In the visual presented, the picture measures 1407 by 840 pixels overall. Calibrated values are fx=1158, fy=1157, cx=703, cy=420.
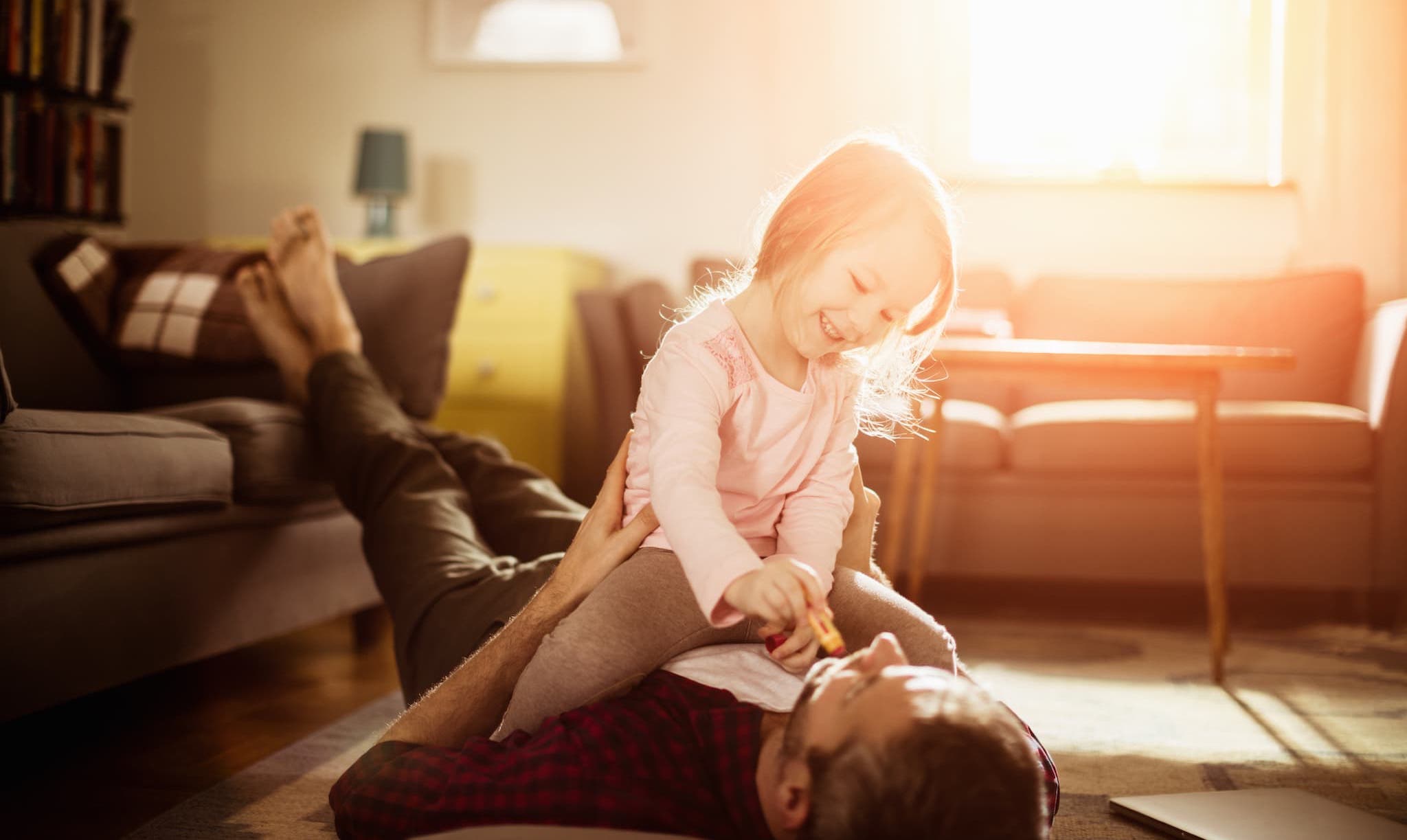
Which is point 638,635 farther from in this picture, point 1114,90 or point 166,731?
point 1114,90

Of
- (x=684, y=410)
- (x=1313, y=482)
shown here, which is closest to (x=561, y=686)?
(x=684, y=410)

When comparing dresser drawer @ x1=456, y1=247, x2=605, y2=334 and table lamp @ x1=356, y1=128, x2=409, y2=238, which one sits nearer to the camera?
dresser drawer @ x1=456, y1=247, x2=605, y2=334

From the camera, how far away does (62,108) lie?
3.61 m

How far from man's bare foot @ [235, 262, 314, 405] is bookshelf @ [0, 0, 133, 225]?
1.72 m

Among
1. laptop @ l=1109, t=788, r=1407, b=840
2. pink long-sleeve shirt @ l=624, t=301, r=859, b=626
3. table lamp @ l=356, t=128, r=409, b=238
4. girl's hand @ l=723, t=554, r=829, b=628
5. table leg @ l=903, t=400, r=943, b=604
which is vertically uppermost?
table lamp @ l=356, t=128, r=409, b=238

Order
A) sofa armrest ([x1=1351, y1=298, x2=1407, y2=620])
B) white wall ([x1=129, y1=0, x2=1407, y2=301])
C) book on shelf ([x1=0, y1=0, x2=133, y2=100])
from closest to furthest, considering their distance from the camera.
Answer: sofa armrest ([x1=1351, y1=298, x2=1407, y2=620])
book on shelf ([x1=0, y1=0, x2=133, y2=100])
white wall ([x1=129, y1=0, x2=1407, y2=301])

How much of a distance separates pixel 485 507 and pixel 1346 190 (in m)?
3.05

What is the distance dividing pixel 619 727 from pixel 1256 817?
0.70 m

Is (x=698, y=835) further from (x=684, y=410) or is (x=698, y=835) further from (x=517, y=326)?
(x=517, y=326)

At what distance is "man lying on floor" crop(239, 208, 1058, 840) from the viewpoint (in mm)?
766

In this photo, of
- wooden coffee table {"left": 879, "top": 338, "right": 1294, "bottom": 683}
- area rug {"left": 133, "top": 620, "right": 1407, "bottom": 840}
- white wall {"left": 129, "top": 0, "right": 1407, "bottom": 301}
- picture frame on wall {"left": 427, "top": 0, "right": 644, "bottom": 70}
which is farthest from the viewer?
picture frame on wall {"left": 427, "top": 0, "right": 644, "bottom": 70}

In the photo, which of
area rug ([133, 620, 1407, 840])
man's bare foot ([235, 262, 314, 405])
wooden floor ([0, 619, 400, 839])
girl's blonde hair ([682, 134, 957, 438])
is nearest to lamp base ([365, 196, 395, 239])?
man's bare foot ([235, 262, 314, 405])

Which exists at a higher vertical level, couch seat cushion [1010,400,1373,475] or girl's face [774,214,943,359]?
girl's face [774,214,943,359]

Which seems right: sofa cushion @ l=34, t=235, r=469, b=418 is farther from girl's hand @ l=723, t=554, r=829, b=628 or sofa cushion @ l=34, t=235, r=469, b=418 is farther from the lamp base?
girl's hand @ l=723, t=554, r=829, b=628
